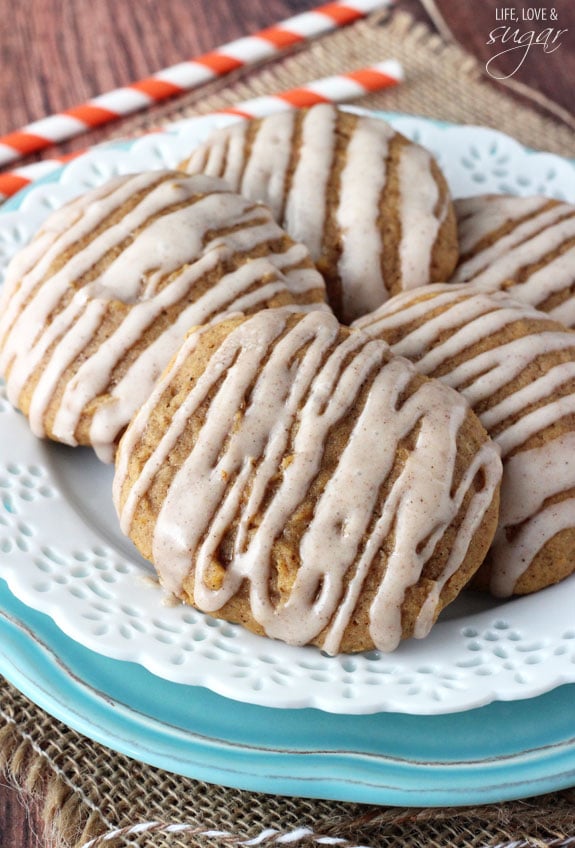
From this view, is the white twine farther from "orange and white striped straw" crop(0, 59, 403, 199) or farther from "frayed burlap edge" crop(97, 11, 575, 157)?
"frayed burlap edge" crop(97, 11, 575, 157)

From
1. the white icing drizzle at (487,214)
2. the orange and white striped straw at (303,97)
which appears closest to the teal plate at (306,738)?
the white icing drizzle at (487,214)

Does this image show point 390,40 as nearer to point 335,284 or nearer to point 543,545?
point 335,284

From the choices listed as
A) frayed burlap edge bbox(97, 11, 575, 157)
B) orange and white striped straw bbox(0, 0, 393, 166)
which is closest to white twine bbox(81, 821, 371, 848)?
orange and white striped straw bbox(0, 0, 393, 166)

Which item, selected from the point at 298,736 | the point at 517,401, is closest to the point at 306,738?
A: the point at 298,736

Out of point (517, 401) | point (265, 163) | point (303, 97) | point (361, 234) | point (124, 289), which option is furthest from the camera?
point (303, 97)

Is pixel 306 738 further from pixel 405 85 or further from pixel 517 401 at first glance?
pixel 405 85

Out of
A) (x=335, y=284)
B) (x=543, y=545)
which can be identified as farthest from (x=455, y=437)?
(x=335, y=284)

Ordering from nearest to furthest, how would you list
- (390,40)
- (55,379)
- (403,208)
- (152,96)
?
(55,379)
(403,208)
(152,96)
(390,40)
